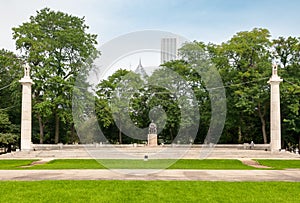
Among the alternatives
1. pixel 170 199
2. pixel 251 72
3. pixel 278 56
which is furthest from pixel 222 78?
pixel 170 199

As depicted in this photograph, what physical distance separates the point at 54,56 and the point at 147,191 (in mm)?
37927

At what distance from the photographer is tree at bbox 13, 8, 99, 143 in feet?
148

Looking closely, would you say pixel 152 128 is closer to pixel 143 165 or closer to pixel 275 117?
pixel 275 117

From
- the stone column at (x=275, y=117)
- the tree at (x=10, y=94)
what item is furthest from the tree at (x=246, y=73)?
the tree at (x=10, y=94)

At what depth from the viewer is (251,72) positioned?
1774 inches

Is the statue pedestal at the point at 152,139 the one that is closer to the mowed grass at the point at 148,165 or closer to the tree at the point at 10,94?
the tree at the point at 10,94

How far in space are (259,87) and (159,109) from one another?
1212cm

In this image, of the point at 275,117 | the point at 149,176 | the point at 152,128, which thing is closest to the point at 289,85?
the point at 275,117

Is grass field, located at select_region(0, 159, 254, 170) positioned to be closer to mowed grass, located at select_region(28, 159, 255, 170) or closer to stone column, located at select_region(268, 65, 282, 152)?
mowed grass, located at select_region(28, 159, 255, 170)

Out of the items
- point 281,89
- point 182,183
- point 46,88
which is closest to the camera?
point 182,183

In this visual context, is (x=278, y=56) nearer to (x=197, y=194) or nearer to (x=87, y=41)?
(x=87, y=41)

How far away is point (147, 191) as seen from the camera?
12492 mm

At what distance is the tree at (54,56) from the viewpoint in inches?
1778

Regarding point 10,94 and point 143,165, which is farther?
point 10,94
